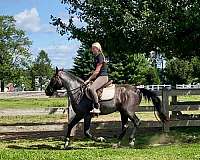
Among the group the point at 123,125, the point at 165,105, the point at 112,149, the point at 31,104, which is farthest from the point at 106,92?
the point at 31,104

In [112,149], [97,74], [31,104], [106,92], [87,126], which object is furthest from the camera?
[31,104]

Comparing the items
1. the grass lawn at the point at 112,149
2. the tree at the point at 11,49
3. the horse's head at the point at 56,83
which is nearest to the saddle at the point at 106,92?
the horse's head at the point at 56,83

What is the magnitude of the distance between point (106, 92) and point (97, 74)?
0.68 m

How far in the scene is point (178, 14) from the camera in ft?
47.6

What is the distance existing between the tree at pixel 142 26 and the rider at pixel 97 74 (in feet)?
7.09

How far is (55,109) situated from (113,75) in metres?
47.7

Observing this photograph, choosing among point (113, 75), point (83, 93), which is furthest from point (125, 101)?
point (113, 75)

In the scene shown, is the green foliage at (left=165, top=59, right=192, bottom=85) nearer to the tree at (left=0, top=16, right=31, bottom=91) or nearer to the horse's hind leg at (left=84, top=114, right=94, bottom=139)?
the tree at (left=0, top=16, right=31, bottom=91)

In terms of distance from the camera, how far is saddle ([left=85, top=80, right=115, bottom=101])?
13195mm

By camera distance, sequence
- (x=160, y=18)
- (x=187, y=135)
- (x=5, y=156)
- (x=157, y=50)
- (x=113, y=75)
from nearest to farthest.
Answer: (x=5, y=156) → (x=160, y=18) → (x=187, y=135) → (x=157, y=50) → (x=113, y=75)

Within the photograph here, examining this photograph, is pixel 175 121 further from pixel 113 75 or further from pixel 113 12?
pixel 113 75

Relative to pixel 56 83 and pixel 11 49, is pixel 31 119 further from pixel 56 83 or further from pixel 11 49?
pixel 11 49

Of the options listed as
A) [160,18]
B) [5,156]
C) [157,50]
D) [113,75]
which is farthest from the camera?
[113,75]

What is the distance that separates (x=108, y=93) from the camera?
43.8ft
